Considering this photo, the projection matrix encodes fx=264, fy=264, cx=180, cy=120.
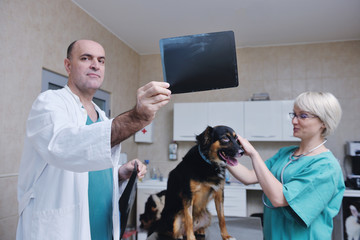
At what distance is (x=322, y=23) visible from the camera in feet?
11.4

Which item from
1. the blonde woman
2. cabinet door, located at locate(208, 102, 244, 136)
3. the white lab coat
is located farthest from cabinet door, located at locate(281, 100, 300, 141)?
the white lab coat

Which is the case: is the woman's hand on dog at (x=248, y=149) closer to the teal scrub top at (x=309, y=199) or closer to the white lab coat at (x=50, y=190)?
the teal scrub top at (x=309, y=199)

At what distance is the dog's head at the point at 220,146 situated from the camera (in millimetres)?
1159

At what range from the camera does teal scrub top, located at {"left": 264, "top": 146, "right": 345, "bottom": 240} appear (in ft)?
4.00

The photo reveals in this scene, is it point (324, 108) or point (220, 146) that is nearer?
point (220, 146)

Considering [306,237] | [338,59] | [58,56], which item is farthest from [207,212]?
[338,59]

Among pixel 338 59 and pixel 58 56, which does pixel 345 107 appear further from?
pixel 58 56

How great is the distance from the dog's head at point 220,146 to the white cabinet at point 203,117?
2575 millimetres

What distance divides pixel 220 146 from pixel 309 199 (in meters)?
0.49

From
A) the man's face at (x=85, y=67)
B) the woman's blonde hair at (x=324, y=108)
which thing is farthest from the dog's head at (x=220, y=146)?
the man's face at (x=85, y=67)

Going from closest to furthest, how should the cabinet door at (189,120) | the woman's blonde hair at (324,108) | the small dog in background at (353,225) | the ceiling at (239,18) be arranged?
the woman's blonde hair at (324,108) < the ceiling at (239,18) < the small dog in background at (353,225) < the cabinet door at (189,120)

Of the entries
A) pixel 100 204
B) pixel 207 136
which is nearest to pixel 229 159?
pixel 207 136

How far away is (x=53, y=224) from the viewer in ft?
3.10

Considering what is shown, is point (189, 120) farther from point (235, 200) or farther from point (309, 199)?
point (309, 199)
